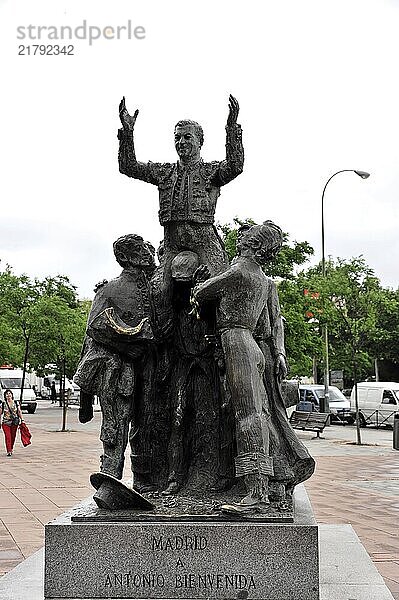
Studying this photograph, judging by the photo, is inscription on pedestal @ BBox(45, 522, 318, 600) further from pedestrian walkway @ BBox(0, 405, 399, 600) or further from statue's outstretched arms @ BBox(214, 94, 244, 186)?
statue's outstretched arms @ BBox(214, 94, 244, 186)

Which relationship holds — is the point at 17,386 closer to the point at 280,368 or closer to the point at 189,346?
the point at 189,346

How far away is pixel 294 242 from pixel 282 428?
26.8 meters

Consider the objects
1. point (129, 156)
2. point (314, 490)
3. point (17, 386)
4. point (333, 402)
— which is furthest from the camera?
point (17, 386)

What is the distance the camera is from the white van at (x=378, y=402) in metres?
31.5

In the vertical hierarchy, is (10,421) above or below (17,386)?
below

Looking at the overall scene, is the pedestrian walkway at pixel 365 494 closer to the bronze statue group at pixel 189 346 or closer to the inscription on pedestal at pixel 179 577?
the bronze statue group at pixel 189 346

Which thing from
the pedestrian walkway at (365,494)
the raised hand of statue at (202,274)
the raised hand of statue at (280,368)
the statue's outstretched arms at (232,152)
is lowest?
the pedestrian walkway at (365,494)

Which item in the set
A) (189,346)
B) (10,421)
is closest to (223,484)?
(189,346)

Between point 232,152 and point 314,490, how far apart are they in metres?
8.12

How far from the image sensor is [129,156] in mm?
6254

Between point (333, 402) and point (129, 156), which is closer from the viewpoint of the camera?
point (129, 156)

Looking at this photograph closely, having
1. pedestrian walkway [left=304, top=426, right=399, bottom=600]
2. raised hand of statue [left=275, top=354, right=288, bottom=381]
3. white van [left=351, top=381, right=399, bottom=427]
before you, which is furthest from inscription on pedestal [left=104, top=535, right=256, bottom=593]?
white van [left=351, top=381, right=399, bottom=427]

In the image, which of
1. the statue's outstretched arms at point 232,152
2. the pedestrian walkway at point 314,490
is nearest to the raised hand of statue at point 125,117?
the statue's outstretched arms at point 232,152

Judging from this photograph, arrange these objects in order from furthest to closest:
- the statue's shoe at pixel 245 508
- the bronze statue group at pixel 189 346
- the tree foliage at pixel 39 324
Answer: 1. the tree foliage at pixel 39 324
2. the bronze statue group at pixel 189 346
3. the statue's shoe at pixel 245 508
